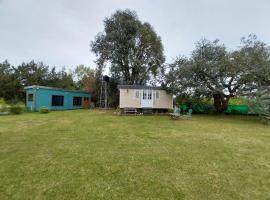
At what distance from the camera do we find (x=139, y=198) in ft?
9.86

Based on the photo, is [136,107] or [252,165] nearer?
[252,165]

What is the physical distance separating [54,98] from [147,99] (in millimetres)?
10613

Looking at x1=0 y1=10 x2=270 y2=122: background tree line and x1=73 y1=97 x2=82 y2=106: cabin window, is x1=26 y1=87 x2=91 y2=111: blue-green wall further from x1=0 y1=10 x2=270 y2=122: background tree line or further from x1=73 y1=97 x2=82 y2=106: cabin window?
x1=0 y1=10 x2=270 y2=122: background tree line

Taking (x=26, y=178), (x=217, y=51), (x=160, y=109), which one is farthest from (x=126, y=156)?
(x=217, y=51)

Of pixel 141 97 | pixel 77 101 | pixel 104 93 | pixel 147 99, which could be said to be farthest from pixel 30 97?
pixel 147 99

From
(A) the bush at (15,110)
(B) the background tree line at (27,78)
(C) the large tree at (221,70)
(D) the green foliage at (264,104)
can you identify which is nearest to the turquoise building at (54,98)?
(A) the bush at (15,110)

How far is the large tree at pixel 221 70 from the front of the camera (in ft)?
49.1

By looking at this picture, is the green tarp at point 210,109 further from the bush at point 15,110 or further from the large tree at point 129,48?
the bush at point 15,110

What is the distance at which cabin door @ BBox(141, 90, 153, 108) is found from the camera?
1731 cm

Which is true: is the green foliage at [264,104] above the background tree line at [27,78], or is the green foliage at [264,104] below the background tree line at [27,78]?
below

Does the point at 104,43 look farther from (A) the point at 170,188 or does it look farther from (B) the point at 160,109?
(A) the point at 170,188

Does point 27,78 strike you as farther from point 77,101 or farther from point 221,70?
point 221,70

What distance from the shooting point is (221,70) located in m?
16.2

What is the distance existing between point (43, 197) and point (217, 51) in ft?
56.2
